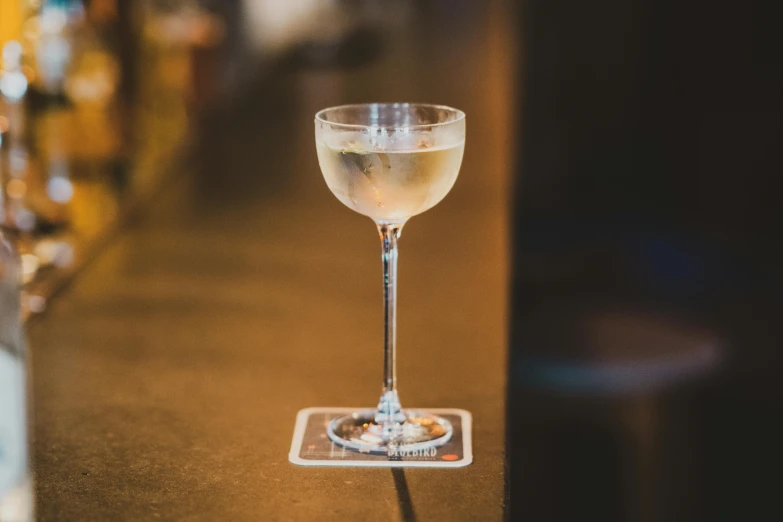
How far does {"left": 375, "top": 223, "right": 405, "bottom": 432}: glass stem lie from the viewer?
82 cm

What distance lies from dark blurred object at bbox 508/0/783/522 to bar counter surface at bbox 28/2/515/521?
0.23 ft

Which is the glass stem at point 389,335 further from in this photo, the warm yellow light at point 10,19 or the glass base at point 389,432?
the warm yellow light at point 10,19

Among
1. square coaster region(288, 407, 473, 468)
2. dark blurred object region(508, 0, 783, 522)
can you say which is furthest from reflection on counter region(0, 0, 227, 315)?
dark blurred object region(508, 0, 783, 522)

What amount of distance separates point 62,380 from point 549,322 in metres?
1.05

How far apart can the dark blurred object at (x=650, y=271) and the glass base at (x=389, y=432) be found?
66mm

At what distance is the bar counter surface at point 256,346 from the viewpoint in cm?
75

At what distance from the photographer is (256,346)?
41.6 inches

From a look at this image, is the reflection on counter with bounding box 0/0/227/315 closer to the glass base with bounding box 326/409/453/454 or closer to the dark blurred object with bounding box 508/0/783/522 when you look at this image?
the glass base with bounding box 326/409/453/454

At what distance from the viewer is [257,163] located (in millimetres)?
1830

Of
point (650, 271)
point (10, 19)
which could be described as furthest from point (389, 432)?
point (650, 271)

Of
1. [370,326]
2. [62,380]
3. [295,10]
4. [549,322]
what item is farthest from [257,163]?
[295,10]

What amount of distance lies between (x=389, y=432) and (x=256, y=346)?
0.26 meters

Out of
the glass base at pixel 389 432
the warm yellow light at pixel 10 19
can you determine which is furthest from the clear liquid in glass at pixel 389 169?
the warm yellow light at pixel 10 19

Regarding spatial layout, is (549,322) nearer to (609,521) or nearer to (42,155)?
(609,521)
